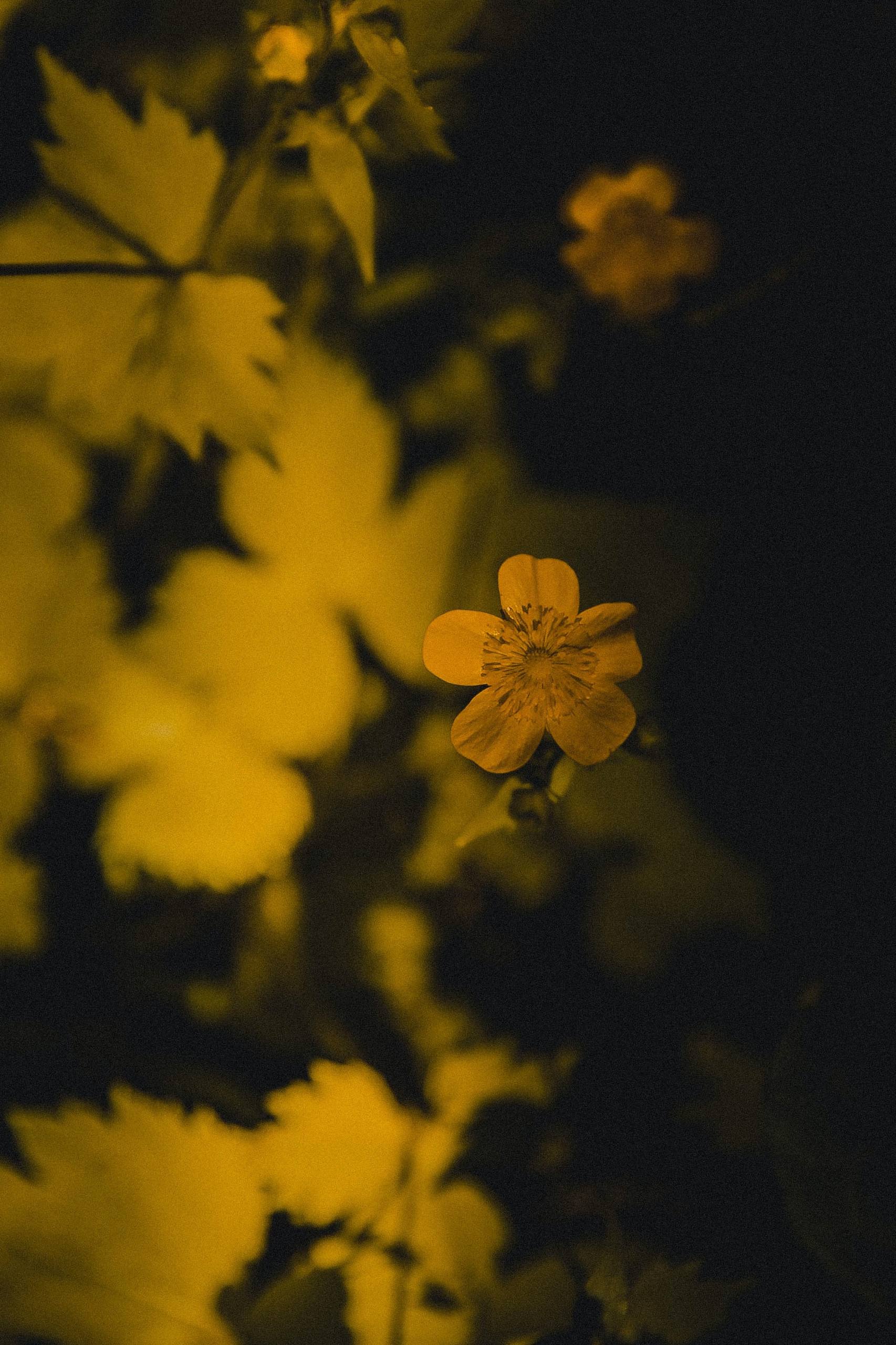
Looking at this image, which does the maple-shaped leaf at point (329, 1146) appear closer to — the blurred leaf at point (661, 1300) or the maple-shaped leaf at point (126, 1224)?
the maple-shaped leaf at point (126, 1224)

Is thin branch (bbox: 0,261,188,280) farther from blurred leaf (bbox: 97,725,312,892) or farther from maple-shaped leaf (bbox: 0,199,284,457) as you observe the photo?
blurred leaf (bbox: 97,725,312,892)

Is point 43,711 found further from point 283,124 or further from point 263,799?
point 283,124

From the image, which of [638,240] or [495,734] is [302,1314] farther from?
[638,240]

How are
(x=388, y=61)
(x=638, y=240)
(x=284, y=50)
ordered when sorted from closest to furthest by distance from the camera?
1. (x=388, y=61)
2. (x=284, y=50)
3. (x=638, y=240)

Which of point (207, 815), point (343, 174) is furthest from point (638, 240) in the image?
point (207, 815)

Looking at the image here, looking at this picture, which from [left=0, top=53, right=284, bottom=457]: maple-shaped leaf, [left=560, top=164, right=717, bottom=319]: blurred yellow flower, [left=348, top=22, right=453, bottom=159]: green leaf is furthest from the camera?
[left=560, top=164, right=717, bottom=319]: blurred yellow flower

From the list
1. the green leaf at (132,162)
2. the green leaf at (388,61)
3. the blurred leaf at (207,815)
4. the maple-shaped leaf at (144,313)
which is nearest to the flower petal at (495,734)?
the blurred leaf at (207,815)

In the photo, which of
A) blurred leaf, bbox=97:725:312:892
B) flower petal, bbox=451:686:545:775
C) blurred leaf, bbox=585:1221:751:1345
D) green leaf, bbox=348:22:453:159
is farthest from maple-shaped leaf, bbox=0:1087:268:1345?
green leaf, bbox=348:22:453:159
